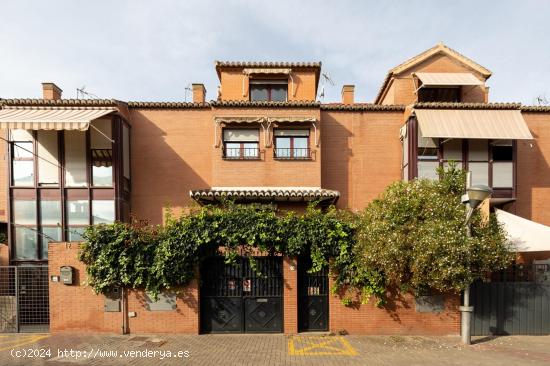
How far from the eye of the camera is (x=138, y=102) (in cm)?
1470

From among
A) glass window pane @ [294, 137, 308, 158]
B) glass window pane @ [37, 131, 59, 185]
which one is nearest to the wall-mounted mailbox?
glass window pane @ [37, 131, 59, 185]

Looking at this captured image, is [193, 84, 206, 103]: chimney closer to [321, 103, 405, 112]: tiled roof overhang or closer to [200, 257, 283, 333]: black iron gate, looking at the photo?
[321, 103, 405, 112]: tiled roof overhang

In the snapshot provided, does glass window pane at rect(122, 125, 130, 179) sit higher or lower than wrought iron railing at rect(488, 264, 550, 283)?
higher

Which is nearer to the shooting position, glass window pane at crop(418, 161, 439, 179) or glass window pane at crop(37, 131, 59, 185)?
glass window pane at crop(37, 131, 59, 185)

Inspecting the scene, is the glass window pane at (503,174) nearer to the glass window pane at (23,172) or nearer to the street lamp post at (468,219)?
the street lamp post at (468,219)

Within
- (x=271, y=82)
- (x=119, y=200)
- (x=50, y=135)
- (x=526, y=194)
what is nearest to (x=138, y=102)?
(x=50, y=135)

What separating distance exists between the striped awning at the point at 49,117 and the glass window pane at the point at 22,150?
4.55ft

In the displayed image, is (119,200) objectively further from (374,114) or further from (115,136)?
(374,114)

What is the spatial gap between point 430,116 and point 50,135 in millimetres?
15795

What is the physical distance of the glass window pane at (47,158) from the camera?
515 inches

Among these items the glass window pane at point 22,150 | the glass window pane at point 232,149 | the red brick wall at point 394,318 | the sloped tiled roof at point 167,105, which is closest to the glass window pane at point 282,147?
the glass window pane at point 232,149

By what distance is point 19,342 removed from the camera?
959 cm

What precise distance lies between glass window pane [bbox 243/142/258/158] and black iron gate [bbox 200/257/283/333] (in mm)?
5467

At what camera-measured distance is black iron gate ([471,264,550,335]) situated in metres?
Answer: 10.2
